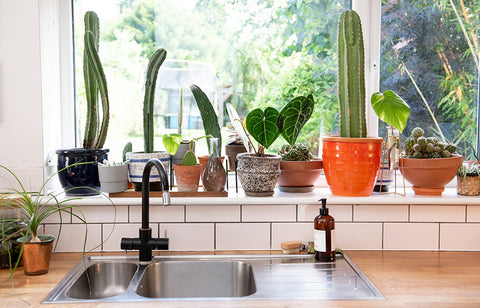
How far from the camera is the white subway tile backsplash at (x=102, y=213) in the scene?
6.19 feet

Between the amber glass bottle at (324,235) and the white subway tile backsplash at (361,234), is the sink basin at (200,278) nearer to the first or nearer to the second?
the amber glass bottle at (324,235)

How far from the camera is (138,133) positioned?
2176 millimetres

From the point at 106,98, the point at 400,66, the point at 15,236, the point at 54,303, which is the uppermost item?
the point at 400,66

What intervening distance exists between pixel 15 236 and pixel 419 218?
4.76 ft

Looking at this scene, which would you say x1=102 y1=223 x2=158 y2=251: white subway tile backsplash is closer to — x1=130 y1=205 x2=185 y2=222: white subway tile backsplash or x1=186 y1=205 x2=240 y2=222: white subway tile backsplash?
x1=130 y1=205 x2=185 y2=222: white subway tile backsplash

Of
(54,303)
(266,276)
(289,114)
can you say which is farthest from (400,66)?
(54,303)

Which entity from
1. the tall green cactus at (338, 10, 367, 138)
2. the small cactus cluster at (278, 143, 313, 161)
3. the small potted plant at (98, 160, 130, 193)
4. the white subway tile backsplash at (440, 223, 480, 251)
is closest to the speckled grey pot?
the small cactus cluster at (278, 143, 313, 161)

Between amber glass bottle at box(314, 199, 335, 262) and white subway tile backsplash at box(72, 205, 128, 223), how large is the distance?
71cm

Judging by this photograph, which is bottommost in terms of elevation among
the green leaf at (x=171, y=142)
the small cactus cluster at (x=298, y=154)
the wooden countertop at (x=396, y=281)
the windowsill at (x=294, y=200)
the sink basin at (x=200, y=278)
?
the sink basin at (x=200, y=278)

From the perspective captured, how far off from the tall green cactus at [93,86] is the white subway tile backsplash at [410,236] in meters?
1.15

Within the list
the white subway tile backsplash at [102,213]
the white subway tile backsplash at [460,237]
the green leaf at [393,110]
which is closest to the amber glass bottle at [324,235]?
the green leaf at [393,110]

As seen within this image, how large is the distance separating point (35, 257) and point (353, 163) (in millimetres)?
1125

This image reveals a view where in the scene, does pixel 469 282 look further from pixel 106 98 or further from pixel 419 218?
pixel 106 98

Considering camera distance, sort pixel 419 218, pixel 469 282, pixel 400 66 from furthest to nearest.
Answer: pixel 400 66 → pixel 419 218 → pixel 469 282
